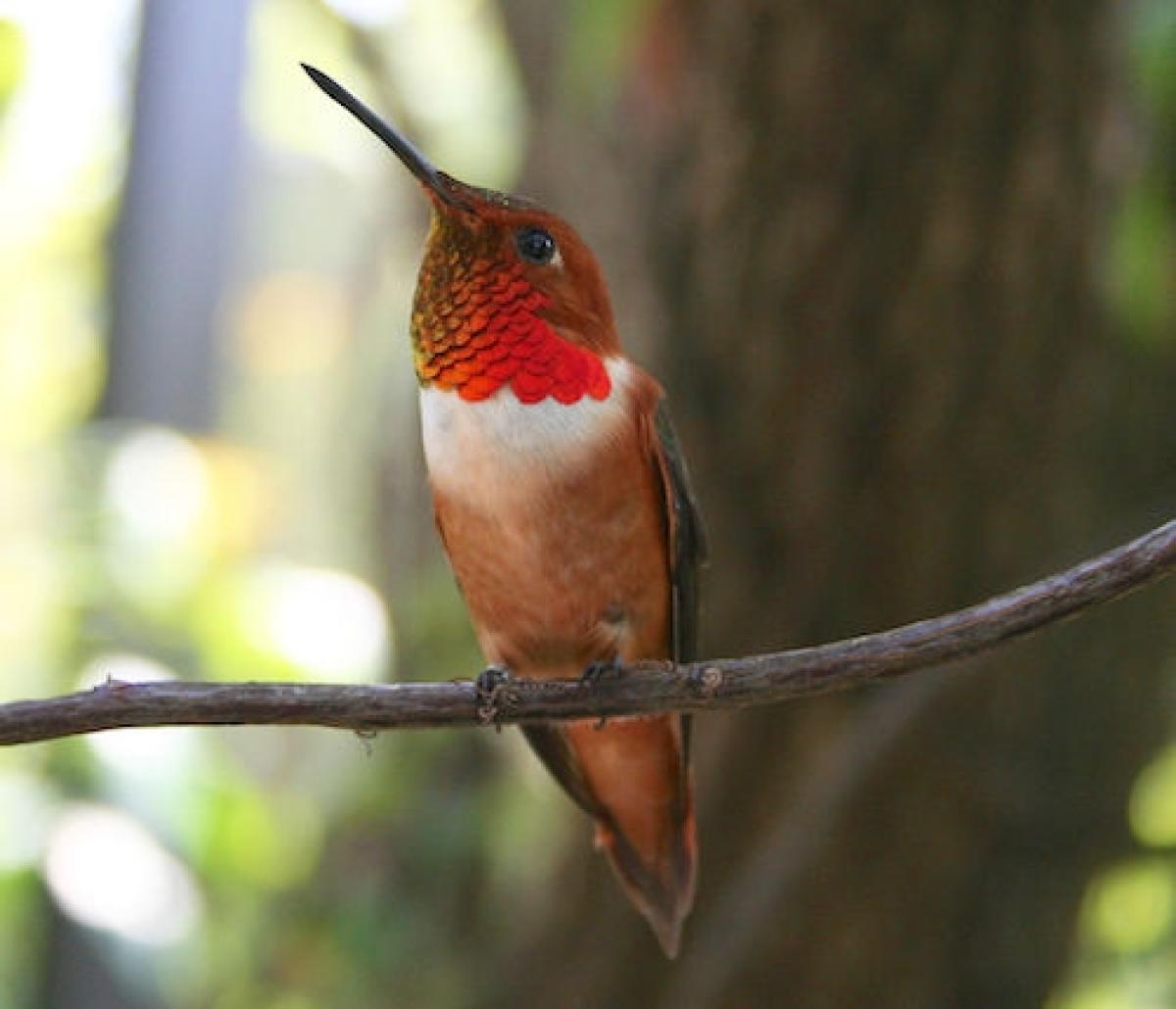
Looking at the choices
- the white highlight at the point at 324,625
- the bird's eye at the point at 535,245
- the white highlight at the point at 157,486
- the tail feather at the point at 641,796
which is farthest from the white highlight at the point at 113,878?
the bird's eye at the point at 535,245

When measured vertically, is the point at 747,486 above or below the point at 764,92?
below

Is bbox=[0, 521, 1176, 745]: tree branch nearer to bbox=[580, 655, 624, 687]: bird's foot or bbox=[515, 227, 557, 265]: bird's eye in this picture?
bbox=[580, 655, 624, 687]: bird's foot

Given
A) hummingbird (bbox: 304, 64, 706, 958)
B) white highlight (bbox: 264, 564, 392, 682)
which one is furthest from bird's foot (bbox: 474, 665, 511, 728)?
white highlight (bbox: 264, 564, 392, 682)

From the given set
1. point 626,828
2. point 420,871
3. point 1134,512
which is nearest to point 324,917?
point 420,871

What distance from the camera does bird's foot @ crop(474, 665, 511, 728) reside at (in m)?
1.27

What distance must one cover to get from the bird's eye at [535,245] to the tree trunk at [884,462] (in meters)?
1.16

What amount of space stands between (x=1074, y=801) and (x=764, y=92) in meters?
1.33

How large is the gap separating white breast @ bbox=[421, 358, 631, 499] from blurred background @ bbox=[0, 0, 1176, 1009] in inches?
37.8

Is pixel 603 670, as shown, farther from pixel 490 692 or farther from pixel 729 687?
pixel 729 687

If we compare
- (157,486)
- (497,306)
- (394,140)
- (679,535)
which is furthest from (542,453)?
(157,486)

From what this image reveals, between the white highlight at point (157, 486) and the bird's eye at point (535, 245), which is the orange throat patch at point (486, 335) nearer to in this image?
the bird's eye at point (535, 245)

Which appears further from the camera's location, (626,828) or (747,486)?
(747,486)

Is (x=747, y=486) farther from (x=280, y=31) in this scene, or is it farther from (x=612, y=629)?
(x=280, y=31)

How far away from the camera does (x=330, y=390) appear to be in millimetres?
5227
